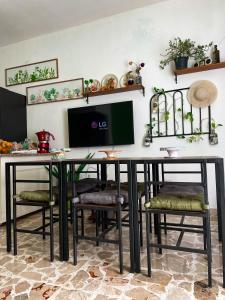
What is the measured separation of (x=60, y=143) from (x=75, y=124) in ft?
1.59

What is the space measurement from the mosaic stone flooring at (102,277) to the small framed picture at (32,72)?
3.09m

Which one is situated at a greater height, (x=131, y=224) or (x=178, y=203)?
(x=178, y=203)

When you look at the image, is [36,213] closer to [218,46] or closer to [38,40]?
[38,40]

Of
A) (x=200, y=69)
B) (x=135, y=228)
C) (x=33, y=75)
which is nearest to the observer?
(x=135, y=228)

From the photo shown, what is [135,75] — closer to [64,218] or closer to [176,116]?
[176,116]

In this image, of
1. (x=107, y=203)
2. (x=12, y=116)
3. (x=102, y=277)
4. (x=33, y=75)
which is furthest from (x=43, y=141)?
(x=102, y=277)

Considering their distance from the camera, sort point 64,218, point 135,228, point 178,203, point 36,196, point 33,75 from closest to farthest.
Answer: point 178,203 < point 135,228 < point 64,218 < point 36,196 < point 33,75

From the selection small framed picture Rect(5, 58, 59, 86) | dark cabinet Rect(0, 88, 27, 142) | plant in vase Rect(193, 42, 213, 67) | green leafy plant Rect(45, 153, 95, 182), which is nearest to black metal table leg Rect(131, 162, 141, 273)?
green leafy plant Rect(45, 153, 95, 182)

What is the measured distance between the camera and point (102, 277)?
164 centimetres

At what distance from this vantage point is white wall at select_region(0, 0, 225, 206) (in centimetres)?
317

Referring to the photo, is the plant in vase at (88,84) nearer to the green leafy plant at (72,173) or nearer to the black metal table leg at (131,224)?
the green leafy plant at (72,173)

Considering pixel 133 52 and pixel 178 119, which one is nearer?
pixel 178 119

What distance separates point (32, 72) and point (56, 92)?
0.69 meters

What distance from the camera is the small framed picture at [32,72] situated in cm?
411
